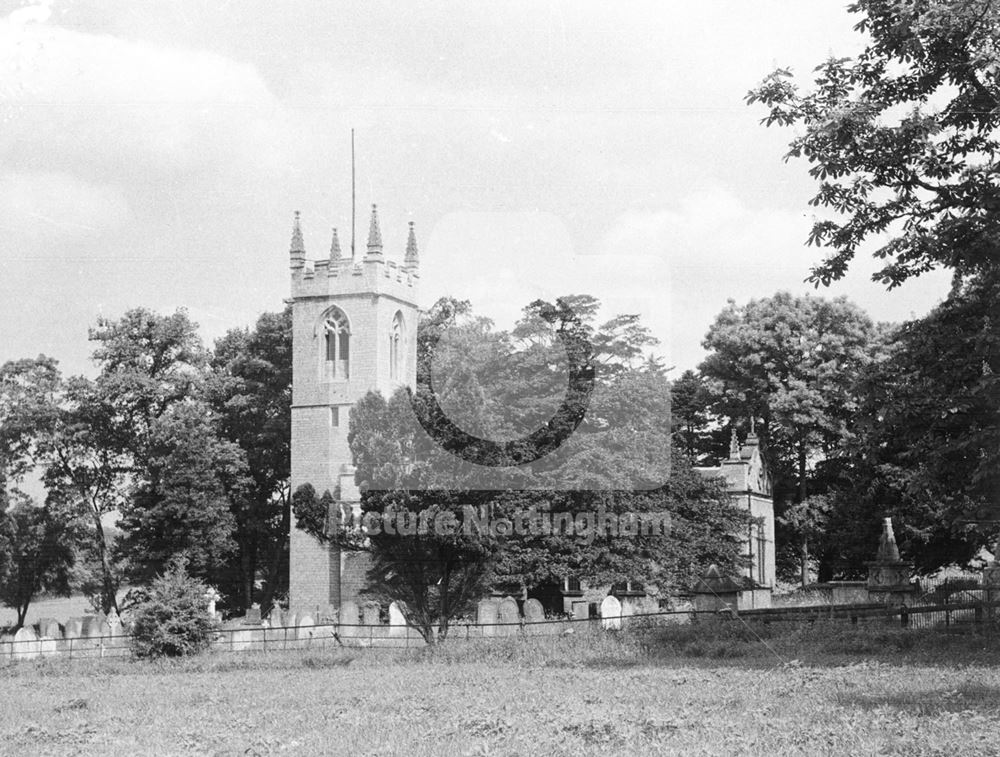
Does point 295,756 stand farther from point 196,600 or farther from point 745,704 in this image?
point 196,600

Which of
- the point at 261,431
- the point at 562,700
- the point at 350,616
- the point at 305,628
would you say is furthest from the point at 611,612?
the point at 261,431

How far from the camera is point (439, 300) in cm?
6538

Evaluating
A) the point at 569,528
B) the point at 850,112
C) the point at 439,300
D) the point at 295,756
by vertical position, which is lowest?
the point at 295,756

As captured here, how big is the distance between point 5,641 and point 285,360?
3016 cm

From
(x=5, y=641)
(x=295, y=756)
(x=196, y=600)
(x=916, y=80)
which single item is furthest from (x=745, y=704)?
(x=5, y=641)

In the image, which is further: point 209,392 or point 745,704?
point 209,392

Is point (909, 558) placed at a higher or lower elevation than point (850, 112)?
lower

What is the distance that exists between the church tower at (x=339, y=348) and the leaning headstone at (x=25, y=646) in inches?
963

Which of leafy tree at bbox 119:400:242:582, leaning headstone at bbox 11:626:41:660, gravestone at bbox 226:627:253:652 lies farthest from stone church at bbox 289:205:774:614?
gravestone at bbox 226:627:253:652

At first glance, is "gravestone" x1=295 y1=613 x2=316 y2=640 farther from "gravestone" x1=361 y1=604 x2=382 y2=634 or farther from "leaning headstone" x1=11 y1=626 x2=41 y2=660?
"leaning headstone" x1=11 y1=626 x2=41 y2=660

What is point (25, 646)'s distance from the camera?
3588cm

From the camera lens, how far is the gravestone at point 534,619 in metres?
29.8

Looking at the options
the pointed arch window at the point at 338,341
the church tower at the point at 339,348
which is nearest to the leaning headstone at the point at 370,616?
the church tower at the point at 339,348

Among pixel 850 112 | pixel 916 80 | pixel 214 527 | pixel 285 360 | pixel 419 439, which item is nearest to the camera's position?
pixel 850 112
